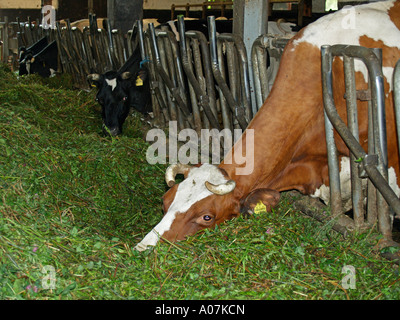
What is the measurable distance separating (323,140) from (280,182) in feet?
1.50

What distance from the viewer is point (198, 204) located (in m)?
3.09

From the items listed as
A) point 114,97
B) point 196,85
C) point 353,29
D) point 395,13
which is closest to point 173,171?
point 353,29

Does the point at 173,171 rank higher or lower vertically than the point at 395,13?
lower

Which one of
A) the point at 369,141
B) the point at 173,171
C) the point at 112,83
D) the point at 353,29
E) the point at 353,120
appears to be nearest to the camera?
the point at 369,141

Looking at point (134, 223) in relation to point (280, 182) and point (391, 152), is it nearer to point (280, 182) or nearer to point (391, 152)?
point (280, 182)

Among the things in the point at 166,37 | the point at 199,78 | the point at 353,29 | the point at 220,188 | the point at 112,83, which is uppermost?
the point at 166,37

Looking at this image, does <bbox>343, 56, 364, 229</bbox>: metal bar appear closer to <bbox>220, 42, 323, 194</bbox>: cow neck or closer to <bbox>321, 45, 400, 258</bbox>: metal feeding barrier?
<bbox>321, 45, 400, 258</bbox>: metal feeding barrier

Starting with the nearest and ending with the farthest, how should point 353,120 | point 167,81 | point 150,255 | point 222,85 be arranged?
point 150,255 < point 353,120 < point 222,85 < point 167,81

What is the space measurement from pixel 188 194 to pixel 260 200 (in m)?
0.47

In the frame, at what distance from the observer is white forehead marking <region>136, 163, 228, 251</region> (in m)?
3.00

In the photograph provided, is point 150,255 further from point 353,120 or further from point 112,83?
point 112,83

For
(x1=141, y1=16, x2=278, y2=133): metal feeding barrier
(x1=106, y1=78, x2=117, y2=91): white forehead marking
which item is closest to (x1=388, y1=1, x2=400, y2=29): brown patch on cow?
(x1=141, y1=16, x2=278, y2=133): metal feeding barrier

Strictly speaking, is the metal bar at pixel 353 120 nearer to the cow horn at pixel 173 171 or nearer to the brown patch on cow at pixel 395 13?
the brown patch on cow at pixel 395 13

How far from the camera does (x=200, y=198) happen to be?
3.11 m
